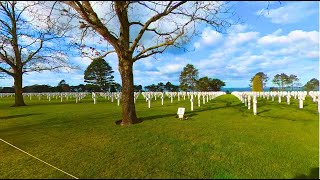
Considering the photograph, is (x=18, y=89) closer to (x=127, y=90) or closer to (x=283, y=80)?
(x=127, y=90)

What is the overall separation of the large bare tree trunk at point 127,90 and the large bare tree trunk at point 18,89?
19.2 metres

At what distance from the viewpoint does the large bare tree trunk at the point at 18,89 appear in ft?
88.1

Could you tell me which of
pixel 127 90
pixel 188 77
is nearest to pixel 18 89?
pixel 127 90

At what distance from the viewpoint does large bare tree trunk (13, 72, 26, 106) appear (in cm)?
2684

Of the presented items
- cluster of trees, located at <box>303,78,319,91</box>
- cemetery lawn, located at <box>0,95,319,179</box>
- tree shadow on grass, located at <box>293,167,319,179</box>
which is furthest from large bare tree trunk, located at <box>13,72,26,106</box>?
cluster of trees, located at <box>303,78,319,91</box>

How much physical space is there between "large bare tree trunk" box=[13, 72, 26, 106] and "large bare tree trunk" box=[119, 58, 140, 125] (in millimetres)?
19174

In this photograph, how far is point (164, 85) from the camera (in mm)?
84250

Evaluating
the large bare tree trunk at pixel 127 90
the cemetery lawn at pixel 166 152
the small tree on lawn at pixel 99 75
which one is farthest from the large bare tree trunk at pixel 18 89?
the small tree on lawn at pixel 99 75

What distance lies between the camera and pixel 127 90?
11.8 m

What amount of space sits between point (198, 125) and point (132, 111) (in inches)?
114

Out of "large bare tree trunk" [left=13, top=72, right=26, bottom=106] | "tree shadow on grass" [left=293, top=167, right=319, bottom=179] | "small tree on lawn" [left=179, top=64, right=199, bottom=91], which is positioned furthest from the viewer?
"small tree on lawn" [left=179, top=64, right=199, bottom=91]

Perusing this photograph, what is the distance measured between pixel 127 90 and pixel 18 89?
65.9 ft

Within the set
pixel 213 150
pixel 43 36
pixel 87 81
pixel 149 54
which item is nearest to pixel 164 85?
pixel 87 81

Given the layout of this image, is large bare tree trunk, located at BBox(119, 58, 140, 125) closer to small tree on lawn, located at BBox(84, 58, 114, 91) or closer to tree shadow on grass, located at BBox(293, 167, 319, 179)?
tree shadow on grass, located at BBox(293, 167, 319, 179)
